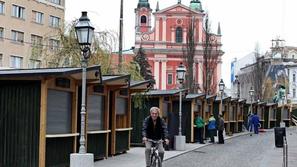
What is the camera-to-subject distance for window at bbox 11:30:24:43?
212ft

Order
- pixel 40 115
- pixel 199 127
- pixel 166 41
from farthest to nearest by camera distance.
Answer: pixel 166 41 → pixel 199 127 → pixel 40 115

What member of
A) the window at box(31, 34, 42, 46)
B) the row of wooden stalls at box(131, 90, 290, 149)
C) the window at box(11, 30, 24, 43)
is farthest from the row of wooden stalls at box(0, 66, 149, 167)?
the window at box(11, 30, 24, 43)

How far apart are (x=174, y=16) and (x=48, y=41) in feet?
222

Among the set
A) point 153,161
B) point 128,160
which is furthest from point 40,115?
point 128,160

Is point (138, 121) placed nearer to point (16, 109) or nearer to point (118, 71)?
point (118, 71)

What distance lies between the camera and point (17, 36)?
6538cm

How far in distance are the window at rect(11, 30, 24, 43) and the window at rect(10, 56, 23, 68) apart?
193 cm

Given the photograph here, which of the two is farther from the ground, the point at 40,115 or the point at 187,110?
the point at 40,115

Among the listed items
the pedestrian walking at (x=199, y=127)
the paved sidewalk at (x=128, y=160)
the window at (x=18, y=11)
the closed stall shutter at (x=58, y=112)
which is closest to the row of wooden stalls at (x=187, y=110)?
the pedestrian walking at (x=199, y=127)

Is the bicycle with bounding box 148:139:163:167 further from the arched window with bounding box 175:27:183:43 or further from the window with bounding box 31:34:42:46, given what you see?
the arched window with bounding box 175:27:183:43

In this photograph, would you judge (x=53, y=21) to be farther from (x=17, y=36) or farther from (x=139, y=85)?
(x=139, y=85)

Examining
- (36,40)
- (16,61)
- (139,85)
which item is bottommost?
(139,85)

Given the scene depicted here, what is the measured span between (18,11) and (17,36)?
2659mm

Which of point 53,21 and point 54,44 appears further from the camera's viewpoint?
point 53,21
